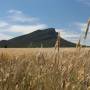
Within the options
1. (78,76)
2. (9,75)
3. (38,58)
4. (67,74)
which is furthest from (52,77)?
(38,58)

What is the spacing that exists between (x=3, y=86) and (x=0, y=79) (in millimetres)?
132

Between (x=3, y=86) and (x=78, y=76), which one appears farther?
(x=78, y=76)

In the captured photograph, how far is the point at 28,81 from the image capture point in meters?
3.91

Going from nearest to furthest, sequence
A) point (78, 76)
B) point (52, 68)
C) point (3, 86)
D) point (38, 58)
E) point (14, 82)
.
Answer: point (3, 86), point (14, 82), point (52, 68), point (78, 76), point (38, 58)

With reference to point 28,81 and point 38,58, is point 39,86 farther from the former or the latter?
point 38,58

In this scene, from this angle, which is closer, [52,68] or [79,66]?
[52,68]

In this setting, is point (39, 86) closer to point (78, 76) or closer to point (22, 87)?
point (22, 87)

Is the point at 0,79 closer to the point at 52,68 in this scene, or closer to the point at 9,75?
the point at 9,75

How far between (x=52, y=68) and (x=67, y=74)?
1.43 ft

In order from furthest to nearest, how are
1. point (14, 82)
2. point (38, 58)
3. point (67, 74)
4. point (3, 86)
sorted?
point (38, 58)
point (67, 74)
point (14, 82)
point (3, 86)

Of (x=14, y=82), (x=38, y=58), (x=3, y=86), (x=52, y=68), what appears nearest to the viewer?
(x=3, y=86)

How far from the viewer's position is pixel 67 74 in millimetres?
4016

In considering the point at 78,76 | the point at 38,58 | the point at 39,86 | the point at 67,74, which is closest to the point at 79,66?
the point at 78,76

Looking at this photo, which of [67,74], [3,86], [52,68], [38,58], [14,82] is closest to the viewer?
[3,86]
